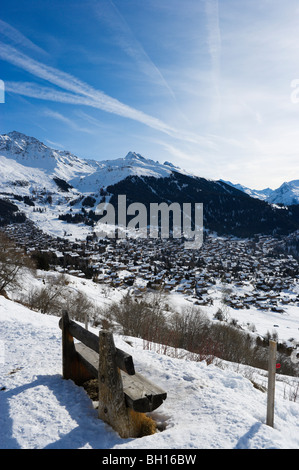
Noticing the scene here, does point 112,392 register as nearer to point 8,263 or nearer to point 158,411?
point 158,411

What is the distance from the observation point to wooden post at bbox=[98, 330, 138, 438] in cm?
303

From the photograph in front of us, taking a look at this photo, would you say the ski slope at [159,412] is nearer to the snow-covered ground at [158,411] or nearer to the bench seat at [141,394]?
the snow-covered ground at [158,411]

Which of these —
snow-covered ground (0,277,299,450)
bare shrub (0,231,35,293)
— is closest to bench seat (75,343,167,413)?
snow-covered ground (0,277,299,450)

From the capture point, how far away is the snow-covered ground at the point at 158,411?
293 cm

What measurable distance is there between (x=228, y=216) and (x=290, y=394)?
196117 millimetres

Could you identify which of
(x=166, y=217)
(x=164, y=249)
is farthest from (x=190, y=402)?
(x=166, y=217)

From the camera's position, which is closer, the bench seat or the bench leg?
the bench seat

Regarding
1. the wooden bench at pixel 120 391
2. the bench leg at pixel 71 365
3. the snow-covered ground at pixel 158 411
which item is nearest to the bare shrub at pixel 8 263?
the snow-covered ground at pixel 158 411

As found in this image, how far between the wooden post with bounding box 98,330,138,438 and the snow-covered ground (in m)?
0.11

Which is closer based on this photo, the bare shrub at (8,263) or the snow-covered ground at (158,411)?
the snow-covered ground at (158,411)

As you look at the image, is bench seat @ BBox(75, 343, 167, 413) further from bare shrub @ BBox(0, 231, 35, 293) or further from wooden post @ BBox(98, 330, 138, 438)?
bare shrub @ BBox(0, 231, 35, 293)

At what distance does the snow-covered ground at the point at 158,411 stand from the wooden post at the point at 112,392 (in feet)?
0.37

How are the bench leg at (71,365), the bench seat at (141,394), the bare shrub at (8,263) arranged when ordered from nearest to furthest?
1. the bench seat at (141,394)
2. the bench leg at (71,365)
3. the bare shrub at (8,263)

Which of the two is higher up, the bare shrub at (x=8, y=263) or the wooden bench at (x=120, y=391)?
the wooden bench at (x=120, y=391)
